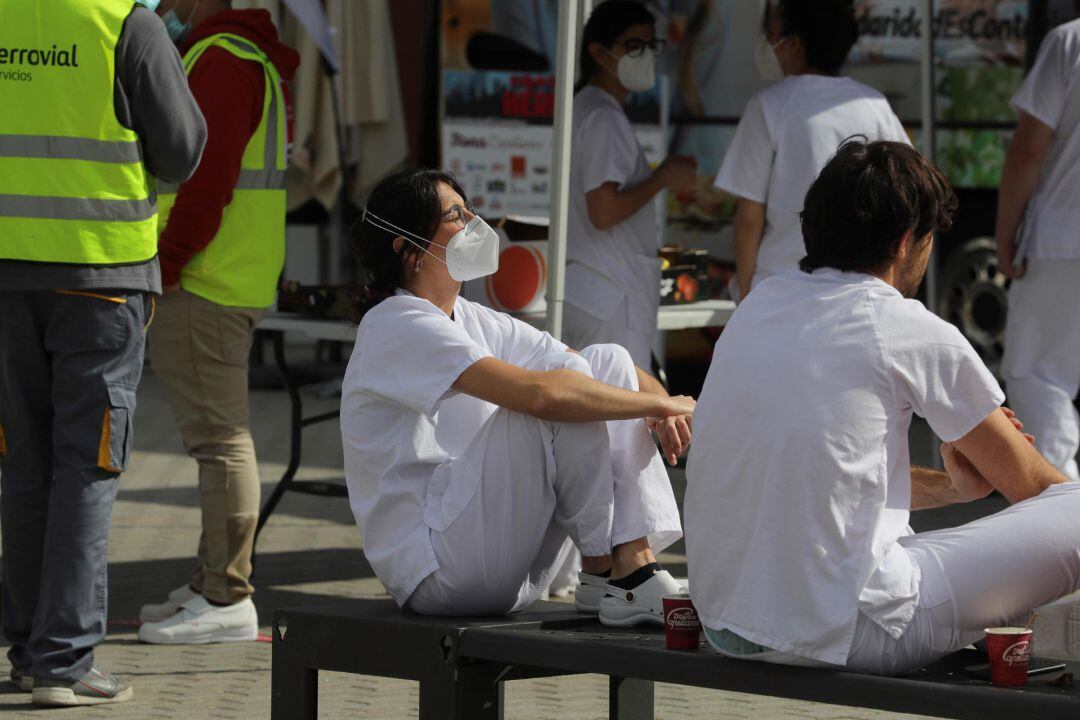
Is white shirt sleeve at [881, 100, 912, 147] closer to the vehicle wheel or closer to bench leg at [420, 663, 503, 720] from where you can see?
bench leg at [420, 663, 503, 720]

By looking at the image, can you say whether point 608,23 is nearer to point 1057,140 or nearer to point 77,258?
point 1057,140

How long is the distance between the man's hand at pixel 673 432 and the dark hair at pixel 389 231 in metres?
0.62

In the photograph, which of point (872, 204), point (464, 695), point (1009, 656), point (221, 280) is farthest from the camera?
point (221, 280)

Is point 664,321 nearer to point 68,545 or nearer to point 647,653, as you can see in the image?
point 68,545

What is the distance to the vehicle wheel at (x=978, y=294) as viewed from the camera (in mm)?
9977

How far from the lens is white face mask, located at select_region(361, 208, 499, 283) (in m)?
3.87

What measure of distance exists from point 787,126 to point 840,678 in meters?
2.84

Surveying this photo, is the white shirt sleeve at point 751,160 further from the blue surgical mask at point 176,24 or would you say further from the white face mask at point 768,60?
the blue surgical mask at point 176,24

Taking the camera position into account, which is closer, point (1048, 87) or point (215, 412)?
point (215, 412)

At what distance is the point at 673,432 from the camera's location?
12.3ft

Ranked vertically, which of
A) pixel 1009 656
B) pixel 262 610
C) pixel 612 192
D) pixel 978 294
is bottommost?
pixel 262 610

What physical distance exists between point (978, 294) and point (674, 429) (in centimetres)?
667

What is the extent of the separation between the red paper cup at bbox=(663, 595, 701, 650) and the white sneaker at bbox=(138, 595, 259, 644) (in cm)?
239

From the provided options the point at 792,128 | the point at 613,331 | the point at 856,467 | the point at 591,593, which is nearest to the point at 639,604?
the point at 591,593
